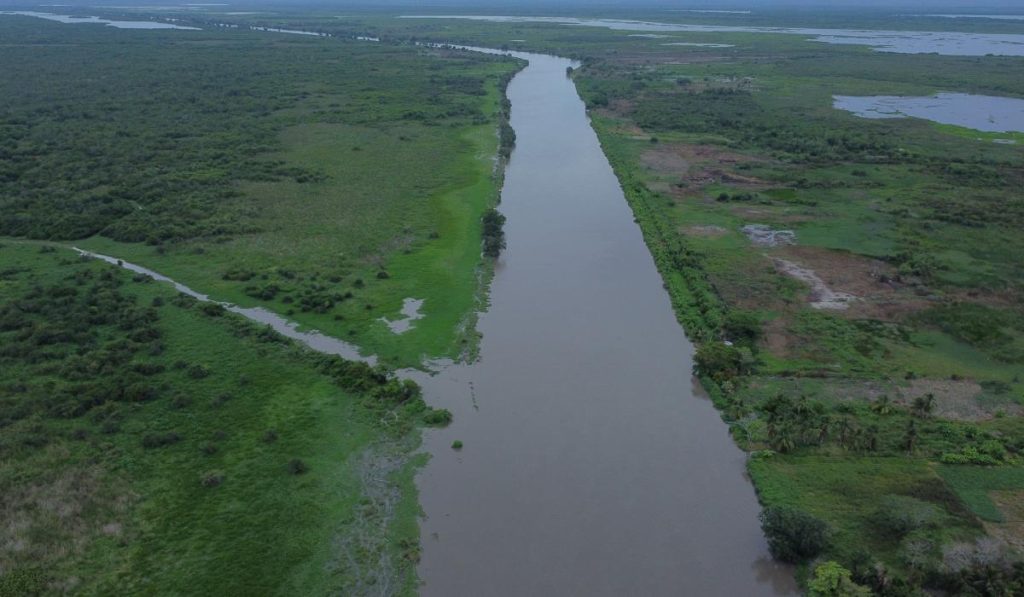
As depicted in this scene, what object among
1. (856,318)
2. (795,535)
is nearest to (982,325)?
(856,318)

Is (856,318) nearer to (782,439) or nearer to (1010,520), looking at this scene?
(782,439)

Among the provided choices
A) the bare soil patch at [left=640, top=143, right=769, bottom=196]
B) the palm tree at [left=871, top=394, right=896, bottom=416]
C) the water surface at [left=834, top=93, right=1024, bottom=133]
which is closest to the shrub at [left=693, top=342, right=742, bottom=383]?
the palm tree at [left=871, top=394, right=896, bottom=416]

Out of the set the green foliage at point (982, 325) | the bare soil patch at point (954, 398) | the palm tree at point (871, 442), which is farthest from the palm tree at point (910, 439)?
the green foliage at point (982, 325)

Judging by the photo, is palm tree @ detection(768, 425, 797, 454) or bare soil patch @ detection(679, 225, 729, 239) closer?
palm tree @ detection(768, 425, 797, 454)

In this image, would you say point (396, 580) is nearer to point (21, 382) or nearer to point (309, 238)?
point (21, 382)

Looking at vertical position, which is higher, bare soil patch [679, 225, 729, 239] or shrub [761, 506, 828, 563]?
bare soil patch [679, 225, 729, 239]

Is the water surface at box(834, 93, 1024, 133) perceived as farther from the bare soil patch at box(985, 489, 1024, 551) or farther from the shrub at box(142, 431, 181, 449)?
the shrub at box(142, 431, 181, 449)
